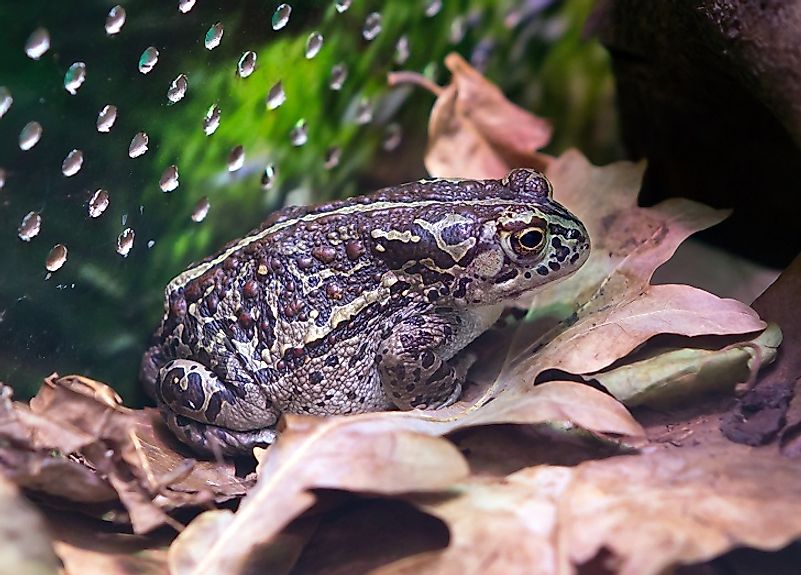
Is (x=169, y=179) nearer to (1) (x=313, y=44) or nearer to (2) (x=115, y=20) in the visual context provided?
(2) (x=115, y=20)

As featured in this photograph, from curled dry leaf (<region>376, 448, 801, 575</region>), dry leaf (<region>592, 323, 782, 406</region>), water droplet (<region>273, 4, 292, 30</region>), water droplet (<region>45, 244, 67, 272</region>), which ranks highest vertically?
water droplet (<region>273, 4, 292, 30</region>)

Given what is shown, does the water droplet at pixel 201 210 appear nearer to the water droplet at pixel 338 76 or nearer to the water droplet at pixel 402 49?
the water droplet at pixel 338 76

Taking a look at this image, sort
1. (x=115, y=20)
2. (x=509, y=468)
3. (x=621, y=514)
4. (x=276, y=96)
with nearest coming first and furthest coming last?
(x=621, y=514) < (x=509, y=468) < (x=115, y=20) < (x=276, y=96)

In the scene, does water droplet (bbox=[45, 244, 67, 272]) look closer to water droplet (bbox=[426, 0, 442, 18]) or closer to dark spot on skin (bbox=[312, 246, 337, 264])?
dark spot on skin (bbox=[312, 246, 337, 264])

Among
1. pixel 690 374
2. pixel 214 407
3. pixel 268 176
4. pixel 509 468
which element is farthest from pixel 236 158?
pixel 690 374

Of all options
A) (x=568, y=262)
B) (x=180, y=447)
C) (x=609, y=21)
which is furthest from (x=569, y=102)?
(x=180, y=447)

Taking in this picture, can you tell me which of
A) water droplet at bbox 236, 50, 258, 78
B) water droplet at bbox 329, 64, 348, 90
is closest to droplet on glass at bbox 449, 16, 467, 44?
water droplet at bbox 329, 64, 348, 90
